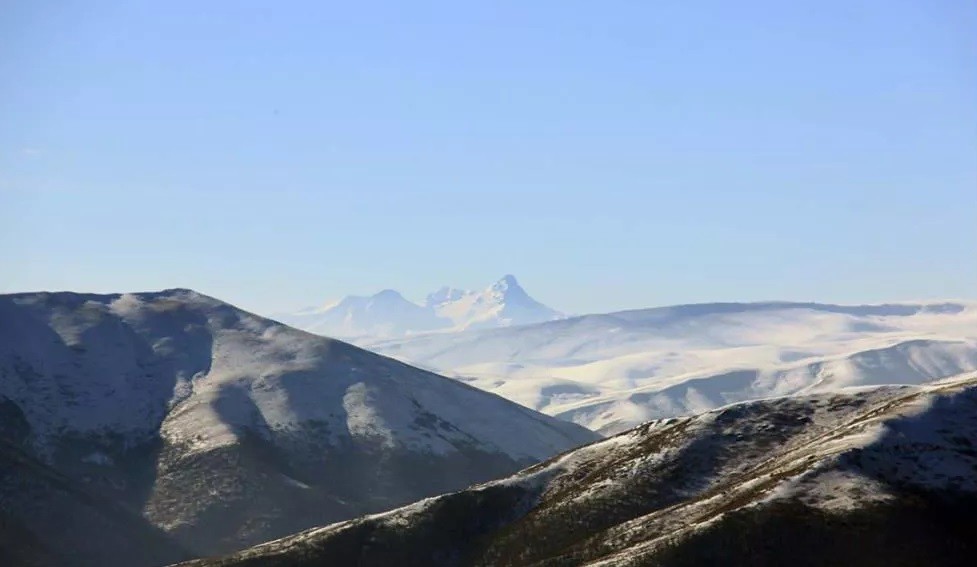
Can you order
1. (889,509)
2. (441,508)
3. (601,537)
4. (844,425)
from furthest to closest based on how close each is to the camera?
(441,508), (844,425), (601,537), (889,509)

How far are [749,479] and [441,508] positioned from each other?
40551 millimetres

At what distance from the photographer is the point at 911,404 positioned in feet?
426

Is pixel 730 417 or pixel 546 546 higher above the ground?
pixel 730 417

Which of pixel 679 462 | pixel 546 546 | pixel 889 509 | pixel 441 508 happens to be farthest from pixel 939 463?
pixel 441 508

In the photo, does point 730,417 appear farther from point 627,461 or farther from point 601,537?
point 601,537

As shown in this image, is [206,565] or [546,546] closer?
[546,546]

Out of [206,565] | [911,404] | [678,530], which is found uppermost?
[911,404]

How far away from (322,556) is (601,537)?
3688 cm

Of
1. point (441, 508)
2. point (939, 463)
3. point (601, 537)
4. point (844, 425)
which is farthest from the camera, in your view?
point (441, 508)

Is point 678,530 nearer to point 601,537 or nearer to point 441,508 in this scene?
point 601,537

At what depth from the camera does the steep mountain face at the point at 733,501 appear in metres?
107

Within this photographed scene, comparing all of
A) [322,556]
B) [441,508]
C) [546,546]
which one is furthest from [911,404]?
[322,556]

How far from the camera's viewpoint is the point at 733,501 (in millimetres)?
117750

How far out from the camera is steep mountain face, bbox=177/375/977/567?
4215 inches
